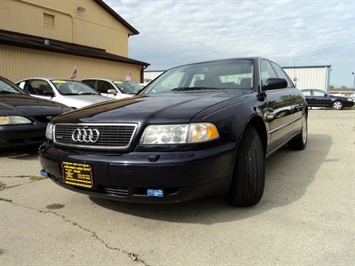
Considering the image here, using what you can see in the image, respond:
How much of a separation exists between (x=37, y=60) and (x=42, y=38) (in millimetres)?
2981

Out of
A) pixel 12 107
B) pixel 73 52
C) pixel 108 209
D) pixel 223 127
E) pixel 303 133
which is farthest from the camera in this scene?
pixel 73 52

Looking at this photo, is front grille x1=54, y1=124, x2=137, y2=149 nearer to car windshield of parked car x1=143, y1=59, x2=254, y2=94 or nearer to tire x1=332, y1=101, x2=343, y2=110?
car windshield of parked car x1=143, y1=59, x2=254, y2=94

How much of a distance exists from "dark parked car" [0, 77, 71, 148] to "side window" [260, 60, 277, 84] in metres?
3.23

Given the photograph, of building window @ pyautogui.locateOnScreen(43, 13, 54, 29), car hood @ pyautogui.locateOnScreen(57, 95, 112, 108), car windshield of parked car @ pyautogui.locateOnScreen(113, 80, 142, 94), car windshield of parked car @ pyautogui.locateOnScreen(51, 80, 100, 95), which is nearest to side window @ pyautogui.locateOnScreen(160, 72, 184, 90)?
car hood @ pyautogui.locateOnScreen(57, 95, 112, 108)

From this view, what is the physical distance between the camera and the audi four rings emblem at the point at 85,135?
7.70ft

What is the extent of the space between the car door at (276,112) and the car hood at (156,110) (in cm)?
51

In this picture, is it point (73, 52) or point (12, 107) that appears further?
point (73, 52)

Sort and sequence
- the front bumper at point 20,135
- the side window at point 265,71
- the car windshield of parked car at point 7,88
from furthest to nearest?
the car windshield of parked car at point 7,88 < the front bumper at point 20,135 < the side window at point 265,71

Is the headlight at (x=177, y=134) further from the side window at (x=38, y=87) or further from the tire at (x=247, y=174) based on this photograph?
the side window at (x=38, y=87)

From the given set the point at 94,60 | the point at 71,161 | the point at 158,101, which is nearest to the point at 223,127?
the point at 158,101

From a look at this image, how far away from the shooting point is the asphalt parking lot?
198 cm

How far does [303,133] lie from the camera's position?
5.32 m

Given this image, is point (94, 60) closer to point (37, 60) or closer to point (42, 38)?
point (42, 38)

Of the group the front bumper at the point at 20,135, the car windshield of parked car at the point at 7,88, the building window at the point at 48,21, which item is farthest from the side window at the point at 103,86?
the building window at the point at 48,21
